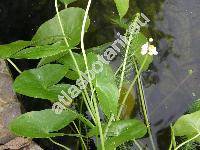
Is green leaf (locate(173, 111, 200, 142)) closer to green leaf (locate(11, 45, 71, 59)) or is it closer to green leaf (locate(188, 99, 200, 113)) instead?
green leaf (locate(188, 99, 200, 113))

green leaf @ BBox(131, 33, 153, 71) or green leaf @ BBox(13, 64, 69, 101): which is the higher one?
green leaf @ BBox(131, 33, 153, 71)

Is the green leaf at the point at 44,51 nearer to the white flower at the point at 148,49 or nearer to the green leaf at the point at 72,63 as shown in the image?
the green leaf at the point at 72,63

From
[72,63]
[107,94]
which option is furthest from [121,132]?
[72,63]

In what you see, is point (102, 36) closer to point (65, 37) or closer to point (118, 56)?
point (118, 56)

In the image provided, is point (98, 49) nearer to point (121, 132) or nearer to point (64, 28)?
point (64, 28)

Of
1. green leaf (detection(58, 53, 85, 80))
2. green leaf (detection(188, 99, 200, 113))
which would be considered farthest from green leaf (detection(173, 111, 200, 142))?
green leaf (detection(58, 53, 85, 80))

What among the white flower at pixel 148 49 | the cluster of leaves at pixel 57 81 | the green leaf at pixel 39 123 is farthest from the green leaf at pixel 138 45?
the green leaf at pixel 39 123

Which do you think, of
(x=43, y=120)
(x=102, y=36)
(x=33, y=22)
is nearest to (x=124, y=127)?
(x=43, y=120)
